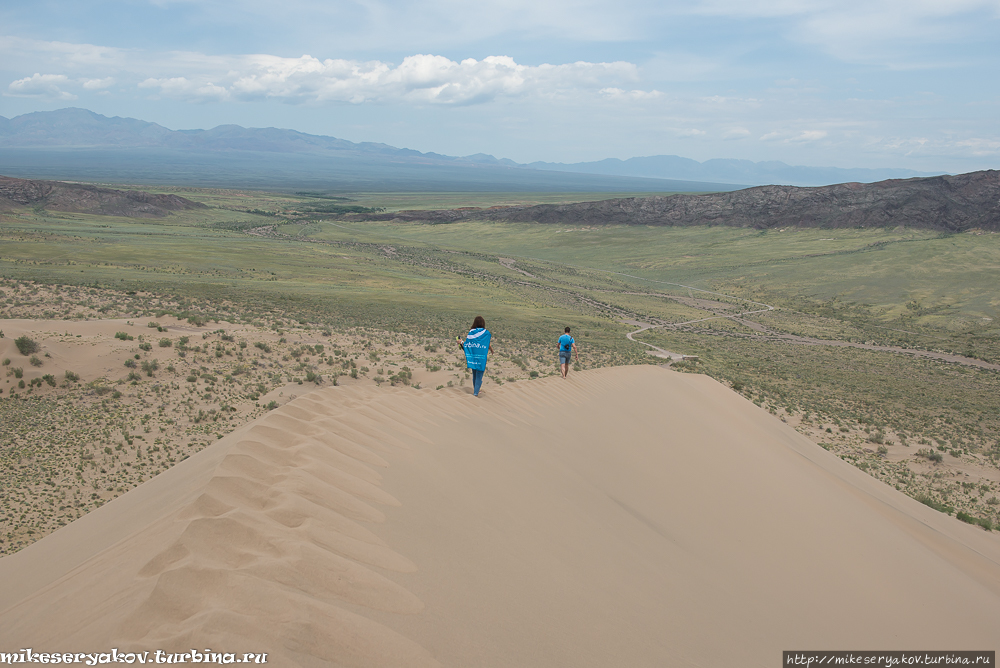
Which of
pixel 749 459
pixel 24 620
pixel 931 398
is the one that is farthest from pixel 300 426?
pixel 931 398

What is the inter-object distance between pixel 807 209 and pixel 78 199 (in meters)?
108

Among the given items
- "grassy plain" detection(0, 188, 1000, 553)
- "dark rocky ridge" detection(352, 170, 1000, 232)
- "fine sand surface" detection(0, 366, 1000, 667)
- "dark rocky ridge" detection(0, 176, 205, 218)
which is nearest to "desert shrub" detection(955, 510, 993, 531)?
"grassy plain" detection(0, 188, 1000, 553)

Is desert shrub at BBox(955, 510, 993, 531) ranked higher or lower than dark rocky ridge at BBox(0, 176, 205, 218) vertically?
lower

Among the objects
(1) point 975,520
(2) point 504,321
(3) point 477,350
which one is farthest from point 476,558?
(2) point 504,321

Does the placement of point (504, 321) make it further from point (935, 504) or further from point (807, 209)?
point (807, 209)

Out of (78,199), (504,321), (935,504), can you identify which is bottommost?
(935,504)

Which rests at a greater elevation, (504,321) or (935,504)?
(504,321)

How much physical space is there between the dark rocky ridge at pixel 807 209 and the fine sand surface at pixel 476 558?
293 feet

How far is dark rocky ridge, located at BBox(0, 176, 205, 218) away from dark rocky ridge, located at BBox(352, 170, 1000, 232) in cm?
3782

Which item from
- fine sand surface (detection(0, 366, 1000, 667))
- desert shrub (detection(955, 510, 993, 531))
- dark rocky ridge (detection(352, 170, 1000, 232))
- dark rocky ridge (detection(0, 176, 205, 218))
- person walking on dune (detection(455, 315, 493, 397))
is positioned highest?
dark rocky ridge (detection(352, 170, 1000, 232))

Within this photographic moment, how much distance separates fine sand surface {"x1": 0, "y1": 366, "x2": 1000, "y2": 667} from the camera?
3.53 m

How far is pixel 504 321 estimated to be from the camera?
30.1 meters

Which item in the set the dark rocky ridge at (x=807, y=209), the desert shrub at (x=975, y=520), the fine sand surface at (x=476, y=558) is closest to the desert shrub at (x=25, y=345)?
the fine sand surface at (x=476, y=558)

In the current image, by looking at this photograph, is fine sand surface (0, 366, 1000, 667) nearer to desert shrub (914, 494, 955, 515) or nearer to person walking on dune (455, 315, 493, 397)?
person walking on dune (455, 315, 493, 397)
